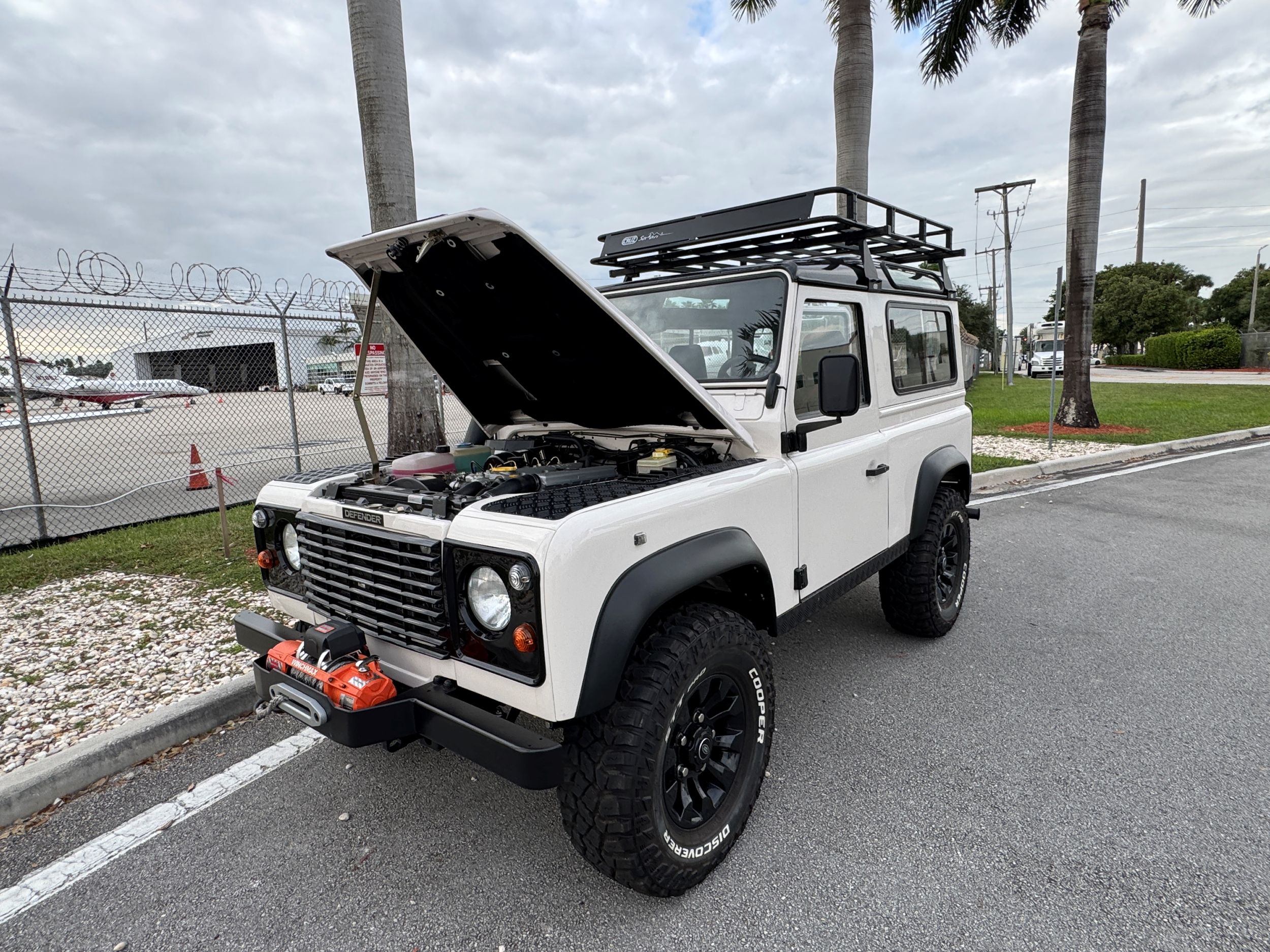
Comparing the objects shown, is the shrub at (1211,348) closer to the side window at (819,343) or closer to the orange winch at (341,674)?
the side window at (819,343)

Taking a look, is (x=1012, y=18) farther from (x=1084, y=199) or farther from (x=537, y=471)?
(x=537, y=471)

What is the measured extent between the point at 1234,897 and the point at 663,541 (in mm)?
2028

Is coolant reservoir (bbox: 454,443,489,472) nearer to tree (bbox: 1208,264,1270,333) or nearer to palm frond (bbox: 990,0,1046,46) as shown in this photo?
palm frond (bbox: 990,0,1046,46)

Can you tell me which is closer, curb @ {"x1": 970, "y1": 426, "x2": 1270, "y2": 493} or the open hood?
the open hood

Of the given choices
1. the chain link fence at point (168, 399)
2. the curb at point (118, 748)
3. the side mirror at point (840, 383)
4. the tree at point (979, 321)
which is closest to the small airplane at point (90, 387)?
the chain link fence at point (168, 399)

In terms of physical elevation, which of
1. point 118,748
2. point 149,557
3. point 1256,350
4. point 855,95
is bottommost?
point 118,748

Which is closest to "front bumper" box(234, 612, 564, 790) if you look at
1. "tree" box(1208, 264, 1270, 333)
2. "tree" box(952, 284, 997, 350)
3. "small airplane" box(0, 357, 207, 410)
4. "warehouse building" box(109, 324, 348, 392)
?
"small airplane" box(0, 357, 207, 410)

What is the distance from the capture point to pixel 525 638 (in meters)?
1.97

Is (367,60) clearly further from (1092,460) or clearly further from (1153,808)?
(1092,460)

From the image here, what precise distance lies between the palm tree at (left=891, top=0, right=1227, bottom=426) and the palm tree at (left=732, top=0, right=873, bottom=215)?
7.86ft

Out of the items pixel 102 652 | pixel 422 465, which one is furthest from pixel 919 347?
pixel 102 652

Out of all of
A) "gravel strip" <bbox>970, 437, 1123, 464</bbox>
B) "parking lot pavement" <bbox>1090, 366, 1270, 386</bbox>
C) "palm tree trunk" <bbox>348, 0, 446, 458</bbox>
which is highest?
"palm tree trunk" <bbox>348, 0, 446, 458</bbox>

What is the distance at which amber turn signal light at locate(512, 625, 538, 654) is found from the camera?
1.96m

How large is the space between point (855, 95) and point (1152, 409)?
1072cm
